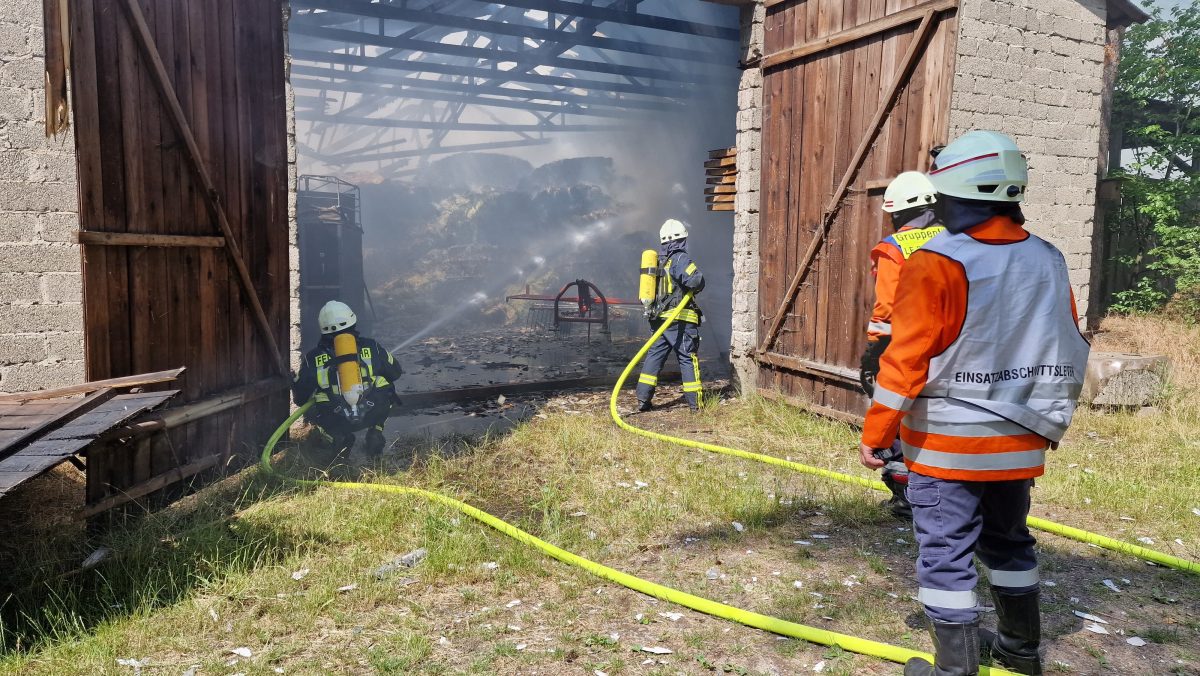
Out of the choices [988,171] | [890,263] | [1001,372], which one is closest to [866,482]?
[890,263]

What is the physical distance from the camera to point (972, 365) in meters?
2.50

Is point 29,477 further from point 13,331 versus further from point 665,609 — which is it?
point 665,609

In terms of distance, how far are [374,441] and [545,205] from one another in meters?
20.0

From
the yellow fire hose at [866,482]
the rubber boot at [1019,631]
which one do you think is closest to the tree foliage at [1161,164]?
the yellow fire hose at [866,482]

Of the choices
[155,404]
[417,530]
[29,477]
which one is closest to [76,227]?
[155,404]

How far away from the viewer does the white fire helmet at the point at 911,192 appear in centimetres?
442

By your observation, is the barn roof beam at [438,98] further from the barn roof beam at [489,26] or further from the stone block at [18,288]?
the stone block at [18,288]

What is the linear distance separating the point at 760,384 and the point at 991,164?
5753 millimetres

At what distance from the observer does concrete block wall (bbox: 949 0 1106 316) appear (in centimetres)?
614

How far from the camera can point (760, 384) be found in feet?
26.7

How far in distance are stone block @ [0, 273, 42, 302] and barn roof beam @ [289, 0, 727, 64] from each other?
8.40 meters

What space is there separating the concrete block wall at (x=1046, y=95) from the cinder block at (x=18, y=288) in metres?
6.25

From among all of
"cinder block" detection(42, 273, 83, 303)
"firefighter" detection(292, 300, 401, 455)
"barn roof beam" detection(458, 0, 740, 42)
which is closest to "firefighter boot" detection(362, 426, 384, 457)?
"firefighter" detection(292, 300, 401, 455)

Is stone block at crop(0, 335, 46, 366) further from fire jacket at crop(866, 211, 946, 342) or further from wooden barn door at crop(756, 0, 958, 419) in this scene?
wooden barn door at crop(756, 0, 958, 419)
